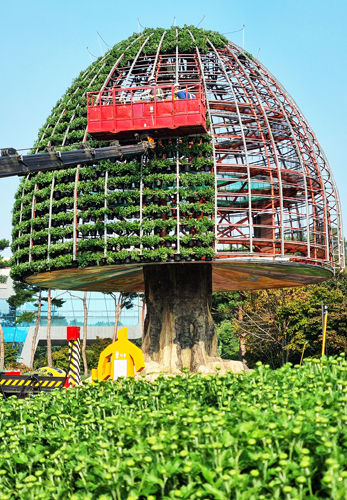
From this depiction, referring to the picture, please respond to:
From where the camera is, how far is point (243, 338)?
169ft

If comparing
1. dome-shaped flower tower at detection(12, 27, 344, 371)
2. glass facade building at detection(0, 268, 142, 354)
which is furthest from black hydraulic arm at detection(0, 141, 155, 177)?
glass facade building at detection(0, 268, 142, 354)

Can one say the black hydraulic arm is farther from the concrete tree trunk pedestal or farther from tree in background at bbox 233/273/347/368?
tree in background at bbox 233/273/347/368

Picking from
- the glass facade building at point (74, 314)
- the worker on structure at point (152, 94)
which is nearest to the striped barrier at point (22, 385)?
the worker on structure at point (152, 94)

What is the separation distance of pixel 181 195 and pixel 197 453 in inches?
771

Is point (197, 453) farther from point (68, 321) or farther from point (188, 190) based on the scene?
point (68, 321)

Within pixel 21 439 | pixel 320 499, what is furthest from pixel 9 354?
pixel 320 499

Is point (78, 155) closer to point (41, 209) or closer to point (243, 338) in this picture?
point (41, 209)

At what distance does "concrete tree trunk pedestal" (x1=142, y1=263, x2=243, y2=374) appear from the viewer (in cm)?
2655

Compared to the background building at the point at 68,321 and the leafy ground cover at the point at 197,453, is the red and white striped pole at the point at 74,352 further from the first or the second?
the background building at the point at 68,321

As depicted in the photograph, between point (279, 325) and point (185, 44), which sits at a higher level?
point (185, 44)

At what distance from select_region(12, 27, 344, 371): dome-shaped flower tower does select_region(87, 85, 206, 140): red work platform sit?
7cm

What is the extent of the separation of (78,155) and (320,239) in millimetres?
13480

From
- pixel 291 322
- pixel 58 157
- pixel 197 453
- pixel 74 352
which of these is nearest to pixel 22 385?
pixel 74 352

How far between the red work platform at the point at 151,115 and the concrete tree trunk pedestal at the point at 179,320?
6.82 meters
